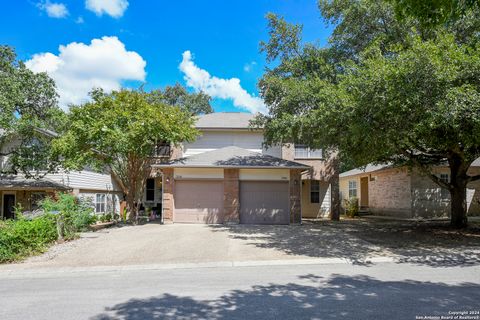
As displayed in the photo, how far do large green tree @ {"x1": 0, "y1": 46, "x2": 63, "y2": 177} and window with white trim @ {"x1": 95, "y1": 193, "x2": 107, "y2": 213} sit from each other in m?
4.23

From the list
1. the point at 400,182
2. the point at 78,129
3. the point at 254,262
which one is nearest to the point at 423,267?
the point at 254,262

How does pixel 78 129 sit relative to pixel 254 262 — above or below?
above

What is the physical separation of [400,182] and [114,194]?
20811 mm

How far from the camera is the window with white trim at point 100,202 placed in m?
26.7

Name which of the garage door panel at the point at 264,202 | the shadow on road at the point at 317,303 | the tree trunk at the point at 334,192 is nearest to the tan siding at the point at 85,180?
the garage door panel at the point at 264,202

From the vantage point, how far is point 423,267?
9820 millimetres

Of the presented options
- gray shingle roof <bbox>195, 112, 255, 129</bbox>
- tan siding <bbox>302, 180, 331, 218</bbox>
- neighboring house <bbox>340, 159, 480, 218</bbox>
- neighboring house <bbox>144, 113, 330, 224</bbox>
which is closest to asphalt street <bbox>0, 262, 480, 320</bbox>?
neighboring house <bbox>144, 113, 330, 224</bbox>

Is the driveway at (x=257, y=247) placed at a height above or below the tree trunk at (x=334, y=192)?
below

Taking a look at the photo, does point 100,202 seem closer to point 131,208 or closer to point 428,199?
point 131,208

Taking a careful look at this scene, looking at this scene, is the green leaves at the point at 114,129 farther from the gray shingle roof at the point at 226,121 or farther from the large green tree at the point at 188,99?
the large green tree at the point at 188,99

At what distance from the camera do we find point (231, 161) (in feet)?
69.0

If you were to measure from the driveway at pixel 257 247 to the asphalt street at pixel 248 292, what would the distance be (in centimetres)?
102

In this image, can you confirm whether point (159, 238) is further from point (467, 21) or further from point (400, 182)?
point (400, 182)

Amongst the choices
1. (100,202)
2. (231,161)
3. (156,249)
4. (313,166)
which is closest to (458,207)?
(313,166)
